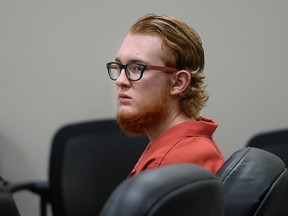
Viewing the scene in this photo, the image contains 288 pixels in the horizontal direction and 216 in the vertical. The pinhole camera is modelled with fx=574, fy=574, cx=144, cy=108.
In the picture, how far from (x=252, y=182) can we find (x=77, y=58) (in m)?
1.69

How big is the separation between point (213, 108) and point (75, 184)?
0.81m

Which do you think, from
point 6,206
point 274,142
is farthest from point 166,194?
point 274,142

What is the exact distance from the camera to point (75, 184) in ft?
7.79

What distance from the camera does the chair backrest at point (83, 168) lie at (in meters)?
2.36

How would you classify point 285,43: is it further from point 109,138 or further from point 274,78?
point 109,138

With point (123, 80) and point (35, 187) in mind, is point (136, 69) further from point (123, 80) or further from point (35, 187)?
point (35, 187)

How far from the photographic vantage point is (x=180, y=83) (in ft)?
4.75

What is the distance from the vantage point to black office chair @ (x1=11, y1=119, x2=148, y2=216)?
7.75ft

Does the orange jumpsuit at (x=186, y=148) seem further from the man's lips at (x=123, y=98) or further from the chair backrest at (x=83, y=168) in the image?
the chair backrest at (x=83, y=168)

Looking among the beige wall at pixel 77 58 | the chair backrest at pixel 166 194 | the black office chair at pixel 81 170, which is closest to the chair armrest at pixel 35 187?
the black office chair at pixel 81 170

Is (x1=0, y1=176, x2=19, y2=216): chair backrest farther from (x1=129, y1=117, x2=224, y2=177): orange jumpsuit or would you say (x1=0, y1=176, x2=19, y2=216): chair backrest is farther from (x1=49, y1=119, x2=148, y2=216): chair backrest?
(x1=49, y1=119, x2=148, y2=216): chair backrest

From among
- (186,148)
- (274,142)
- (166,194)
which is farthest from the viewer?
(274,142)

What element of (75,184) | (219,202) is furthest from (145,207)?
(75,184)

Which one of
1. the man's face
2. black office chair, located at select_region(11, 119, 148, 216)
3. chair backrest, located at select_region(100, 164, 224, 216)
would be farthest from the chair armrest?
chair backrest, located at select_region(100, 164, 224, 216)
